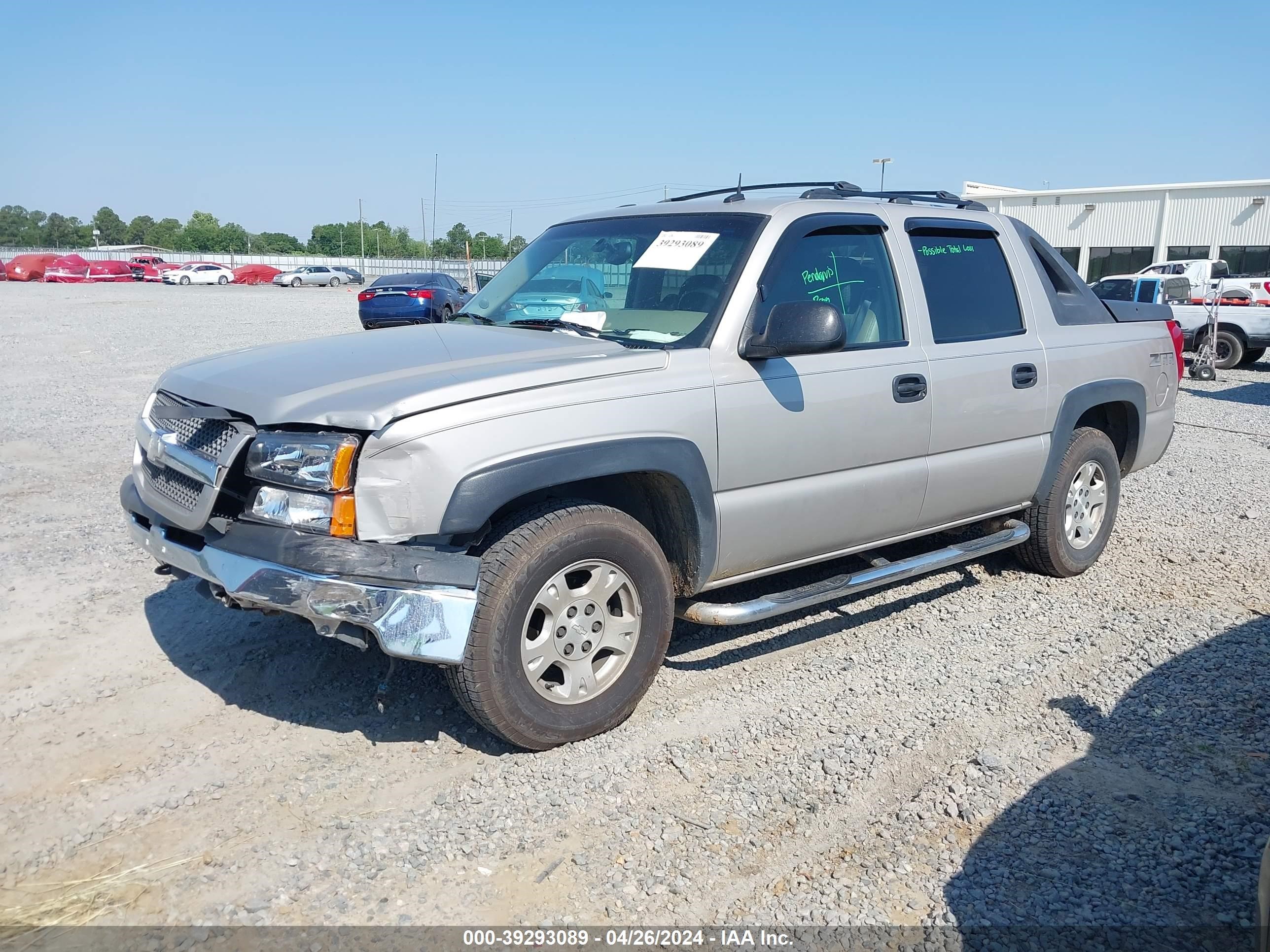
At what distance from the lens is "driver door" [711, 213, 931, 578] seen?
396 centimetres

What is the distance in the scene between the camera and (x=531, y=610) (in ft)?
11.3

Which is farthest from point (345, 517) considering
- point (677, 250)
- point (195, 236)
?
point (195, 236)

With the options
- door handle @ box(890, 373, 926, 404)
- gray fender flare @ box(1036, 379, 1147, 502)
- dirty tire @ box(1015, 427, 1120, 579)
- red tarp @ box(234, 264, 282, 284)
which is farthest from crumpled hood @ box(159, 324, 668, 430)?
red tarp @ box(234, 264, 282, 284)

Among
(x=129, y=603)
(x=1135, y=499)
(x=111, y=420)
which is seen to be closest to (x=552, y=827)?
(x=129, y=603)

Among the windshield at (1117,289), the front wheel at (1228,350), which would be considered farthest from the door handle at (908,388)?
the windshield at (1117,289)

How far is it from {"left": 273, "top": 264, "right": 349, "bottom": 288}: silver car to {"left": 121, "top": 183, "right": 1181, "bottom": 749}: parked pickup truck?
2113 inches

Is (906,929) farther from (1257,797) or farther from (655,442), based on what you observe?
(655,442)

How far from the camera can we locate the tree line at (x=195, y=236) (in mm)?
109750

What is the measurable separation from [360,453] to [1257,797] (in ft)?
10.6

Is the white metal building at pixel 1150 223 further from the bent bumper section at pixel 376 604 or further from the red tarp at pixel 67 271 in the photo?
the red tarp at pixel 67 271

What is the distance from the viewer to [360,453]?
319 cm

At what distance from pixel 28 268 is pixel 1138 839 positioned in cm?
6007

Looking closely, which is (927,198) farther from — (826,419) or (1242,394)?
(1242,394)

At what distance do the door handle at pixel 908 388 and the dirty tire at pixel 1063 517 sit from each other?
1.38 m
